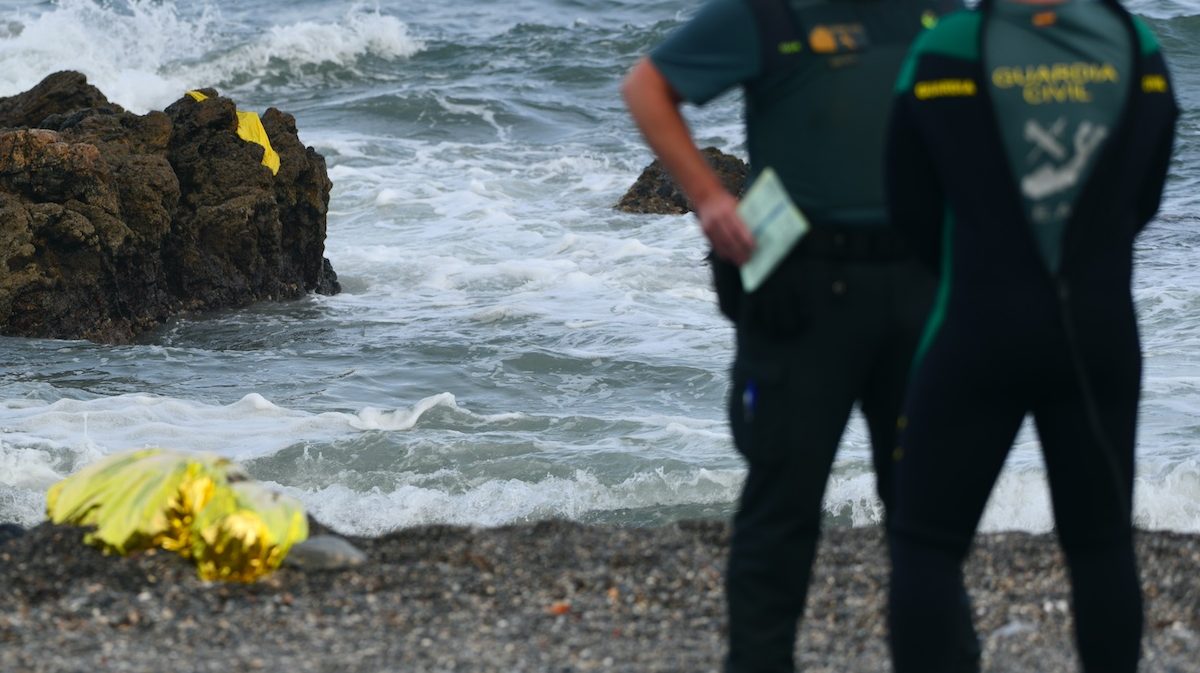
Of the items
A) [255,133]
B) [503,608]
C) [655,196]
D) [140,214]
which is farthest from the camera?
[655,196]

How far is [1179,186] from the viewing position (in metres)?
18.0

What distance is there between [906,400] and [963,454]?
160mm

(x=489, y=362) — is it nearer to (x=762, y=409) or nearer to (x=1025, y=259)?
(x=762, y=409)

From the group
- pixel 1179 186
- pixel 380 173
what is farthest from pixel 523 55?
pixel 1179 186

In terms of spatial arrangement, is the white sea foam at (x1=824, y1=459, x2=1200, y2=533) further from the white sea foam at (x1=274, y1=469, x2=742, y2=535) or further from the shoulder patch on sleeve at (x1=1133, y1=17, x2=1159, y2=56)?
the shoulder patch on sleeve at (x1=1133, y1=17, x2=1159, y2=56)

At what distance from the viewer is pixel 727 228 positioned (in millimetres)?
3027

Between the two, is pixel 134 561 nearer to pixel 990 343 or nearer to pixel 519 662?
pixel 519 662

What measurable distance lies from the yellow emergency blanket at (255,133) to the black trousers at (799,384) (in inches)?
390

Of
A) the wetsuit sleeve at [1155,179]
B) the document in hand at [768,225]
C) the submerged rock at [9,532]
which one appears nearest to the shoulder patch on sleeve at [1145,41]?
the wetsuit sleeve at [1155,179]

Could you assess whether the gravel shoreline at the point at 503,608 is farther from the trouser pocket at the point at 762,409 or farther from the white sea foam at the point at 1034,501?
the white sea foam at the point at 1034,501

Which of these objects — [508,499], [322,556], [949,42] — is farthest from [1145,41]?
[508,499]

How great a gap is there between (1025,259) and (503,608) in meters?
2.20

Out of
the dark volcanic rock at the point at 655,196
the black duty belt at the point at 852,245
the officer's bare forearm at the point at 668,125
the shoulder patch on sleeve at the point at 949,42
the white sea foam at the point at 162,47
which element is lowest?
the dark volcanic rock at the point at 655,196

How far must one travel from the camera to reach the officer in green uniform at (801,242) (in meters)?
3.04
